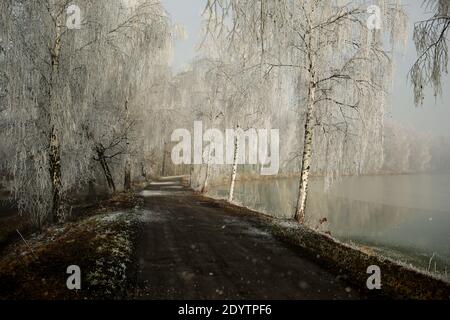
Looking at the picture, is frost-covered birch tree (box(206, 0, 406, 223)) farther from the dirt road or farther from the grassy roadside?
the grassy roadside

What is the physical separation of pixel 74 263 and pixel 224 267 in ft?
8.63

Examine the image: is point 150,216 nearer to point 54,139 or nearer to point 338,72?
point 54,139

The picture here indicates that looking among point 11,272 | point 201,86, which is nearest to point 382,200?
point 201,86

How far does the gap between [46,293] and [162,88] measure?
22566 millimetres

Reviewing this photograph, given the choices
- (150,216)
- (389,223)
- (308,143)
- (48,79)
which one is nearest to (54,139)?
(48,79)

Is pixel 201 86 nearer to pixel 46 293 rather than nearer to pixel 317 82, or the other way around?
pixel 317 82

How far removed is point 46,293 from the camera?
4836mm

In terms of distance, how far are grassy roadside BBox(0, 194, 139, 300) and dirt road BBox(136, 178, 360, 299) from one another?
1.27 ft

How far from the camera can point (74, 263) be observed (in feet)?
19.6

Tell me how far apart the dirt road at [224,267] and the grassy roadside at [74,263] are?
0.39 meters

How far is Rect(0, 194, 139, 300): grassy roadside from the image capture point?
493 centimetres

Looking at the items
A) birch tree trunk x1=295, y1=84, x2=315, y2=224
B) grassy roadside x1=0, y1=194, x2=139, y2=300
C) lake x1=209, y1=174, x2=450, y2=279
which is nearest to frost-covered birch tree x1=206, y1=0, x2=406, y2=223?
birch tree trunk x1=295, y1=84, x2=315, y2=224

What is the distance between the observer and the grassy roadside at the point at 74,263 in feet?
16.2

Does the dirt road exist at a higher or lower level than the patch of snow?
higher
